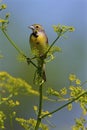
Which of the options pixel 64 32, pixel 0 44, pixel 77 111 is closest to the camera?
pixel 64 32

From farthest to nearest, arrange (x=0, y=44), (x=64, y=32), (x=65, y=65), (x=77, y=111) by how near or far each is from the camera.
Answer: (x=65, y=65) → (x=0, y=44) → (x=77, y=111) → (x=64, y=32)

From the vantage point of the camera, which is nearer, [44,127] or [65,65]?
[44,127]

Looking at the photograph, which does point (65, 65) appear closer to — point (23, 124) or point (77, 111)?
point (77, 111)

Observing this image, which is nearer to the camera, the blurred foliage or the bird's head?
the blurred foliage

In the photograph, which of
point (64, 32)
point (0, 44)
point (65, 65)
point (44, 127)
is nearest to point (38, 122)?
point (44, 127)

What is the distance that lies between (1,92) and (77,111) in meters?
0.28

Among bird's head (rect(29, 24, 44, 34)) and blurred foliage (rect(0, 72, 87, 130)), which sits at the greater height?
blurred foliage (rect(0, 72, 87, 130))

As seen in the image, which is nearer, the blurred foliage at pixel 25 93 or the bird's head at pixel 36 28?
the blurred foliage at pixel 25 93

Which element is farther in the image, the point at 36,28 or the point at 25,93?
the point at 36,28

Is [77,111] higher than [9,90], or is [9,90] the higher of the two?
[9,90]

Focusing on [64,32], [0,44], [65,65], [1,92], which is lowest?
[65,65]

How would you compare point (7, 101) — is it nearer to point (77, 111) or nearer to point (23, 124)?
point (23, 124)

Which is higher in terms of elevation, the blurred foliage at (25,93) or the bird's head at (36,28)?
the blurred foliage at (25,93)

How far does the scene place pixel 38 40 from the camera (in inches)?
60.7
